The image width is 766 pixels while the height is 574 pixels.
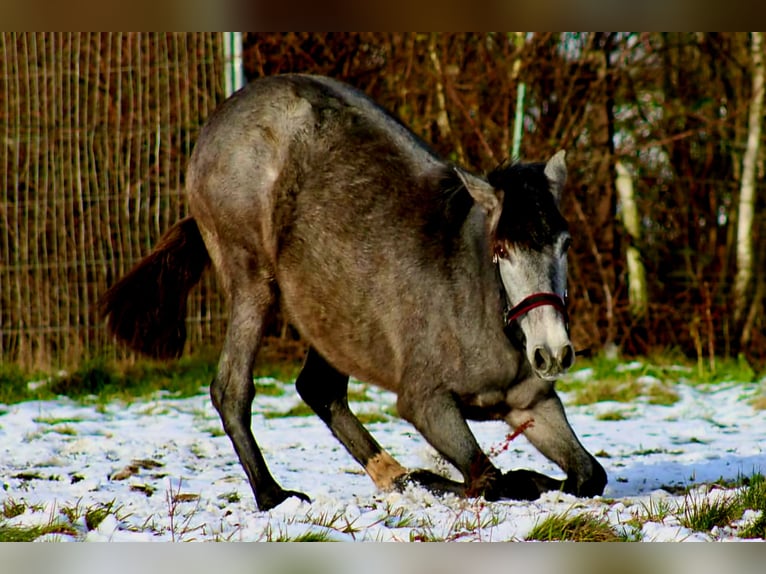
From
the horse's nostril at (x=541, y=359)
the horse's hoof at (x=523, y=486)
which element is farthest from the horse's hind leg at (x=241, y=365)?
the horse's nostril at (x=541, y=359)

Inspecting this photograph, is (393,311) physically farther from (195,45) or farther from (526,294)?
(195,45)

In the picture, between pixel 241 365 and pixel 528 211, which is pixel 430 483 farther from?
pixel 528 211

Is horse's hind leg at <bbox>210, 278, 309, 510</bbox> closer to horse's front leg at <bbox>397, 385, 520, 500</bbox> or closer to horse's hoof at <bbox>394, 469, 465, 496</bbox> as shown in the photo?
horse's hoof at <bbox>394, 469, 465, 496</bbox>

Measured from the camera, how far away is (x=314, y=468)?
195 inches

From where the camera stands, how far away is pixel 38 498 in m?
4.09

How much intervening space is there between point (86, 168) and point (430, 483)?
480cm

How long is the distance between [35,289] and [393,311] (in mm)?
4596

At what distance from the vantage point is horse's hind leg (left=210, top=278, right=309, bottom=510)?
14.4 ft

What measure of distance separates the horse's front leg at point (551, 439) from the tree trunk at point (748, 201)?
201 inches

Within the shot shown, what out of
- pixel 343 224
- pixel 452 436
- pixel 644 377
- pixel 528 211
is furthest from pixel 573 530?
pixel 644 377

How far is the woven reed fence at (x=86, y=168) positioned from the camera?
7855 mm

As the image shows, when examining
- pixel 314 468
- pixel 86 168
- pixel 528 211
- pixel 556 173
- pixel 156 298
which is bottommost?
pixel 314 468

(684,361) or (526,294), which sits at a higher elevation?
(526,294)
